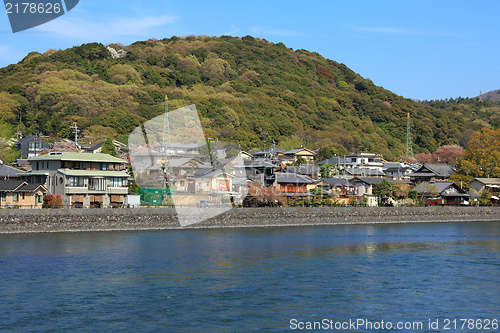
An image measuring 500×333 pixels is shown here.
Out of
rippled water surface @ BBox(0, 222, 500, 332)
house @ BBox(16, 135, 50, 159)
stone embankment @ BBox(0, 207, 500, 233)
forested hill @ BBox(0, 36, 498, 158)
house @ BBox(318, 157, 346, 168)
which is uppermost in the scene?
forested hill @ BBox(0, 36, 498, 158)

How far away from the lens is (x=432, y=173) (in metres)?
69.1

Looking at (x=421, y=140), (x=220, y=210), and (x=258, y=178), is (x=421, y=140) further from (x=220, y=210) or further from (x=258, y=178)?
(x=220, y=210)

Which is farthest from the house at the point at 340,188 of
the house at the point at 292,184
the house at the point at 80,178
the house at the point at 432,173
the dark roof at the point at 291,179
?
the house at the point at 80,178

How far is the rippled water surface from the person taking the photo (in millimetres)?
15484

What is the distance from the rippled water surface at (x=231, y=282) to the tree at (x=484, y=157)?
32.3 metres

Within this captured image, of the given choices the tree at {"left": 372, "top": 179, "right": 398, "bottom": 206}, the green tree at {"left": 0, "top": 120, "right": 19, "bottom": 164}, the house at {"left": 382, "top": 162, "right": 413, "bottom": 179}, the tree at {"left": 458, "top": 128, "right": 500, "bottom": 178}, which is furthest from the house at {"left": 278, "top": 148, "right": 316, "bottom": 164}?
the green tree at {"left": 0, "top": 120, "right": 19, "bottom": 164}

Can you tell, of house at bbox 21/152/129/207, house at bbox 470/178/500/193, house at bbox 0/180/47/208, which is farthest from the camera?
house at bbox 470/178/500/193

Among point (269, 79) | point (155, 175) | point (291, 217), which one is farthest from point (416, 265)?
point (269, 79)

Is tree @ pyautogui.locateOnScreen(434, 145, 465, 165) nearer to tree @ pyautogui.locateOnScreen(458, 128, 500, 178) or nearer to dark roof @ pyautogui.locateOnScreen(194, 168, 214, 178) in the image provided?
tree @ pyautogui.locateOnScreen(458, 128, 500, 178)

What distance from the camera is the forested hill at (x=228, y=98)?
8981cm

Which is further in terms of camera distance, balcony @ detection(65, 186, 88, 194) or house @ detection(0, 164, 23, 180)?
house @ detection(0, 164, 23, 180)

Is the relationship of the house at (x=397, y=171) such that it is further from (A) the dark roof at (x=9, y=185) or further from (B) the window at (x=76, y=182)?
(A) the dark roof at (x=9, y=185)

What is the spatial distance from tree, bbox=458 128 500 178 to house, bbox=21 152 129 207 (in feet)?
145

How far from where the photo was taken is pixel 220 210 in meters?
42.0
